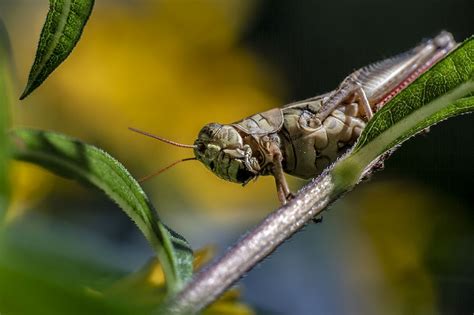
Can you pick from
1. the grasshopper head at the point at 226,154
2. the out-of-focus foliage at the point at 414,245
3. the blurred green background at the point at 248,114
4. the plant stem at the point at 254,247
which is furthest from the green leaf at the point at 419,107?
the out-of-focus foliage at the point at 414,245

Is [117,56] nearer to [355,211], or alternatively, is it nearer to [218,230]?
[218,230]

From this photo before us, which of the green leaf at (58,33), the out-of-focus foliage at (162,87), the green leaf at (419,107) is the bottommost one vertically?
the out-of-focus foliage at (162,87)

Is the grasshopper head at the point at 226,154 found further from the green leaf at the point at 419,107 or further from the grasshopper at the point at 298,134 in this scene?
the green leaf at the point at 419,107

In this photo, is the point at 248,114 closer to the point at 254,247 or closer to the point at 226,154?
the point at 226,154

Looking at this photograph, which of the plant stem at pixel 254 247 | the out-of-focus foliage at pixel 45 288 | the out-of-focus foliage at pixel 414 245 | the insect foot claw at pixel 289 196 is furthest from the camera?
the out-of-focus foliage at pixel 414 245

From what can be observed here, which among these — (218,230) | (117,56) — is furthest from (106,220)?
(117,56)

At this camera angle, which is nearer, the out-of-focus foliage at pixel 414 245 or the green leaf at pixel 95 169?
the green leaf at pixel 95 169

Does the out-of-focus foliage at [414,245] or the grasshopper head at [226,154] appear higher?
the grasshopper head at [226,154]
